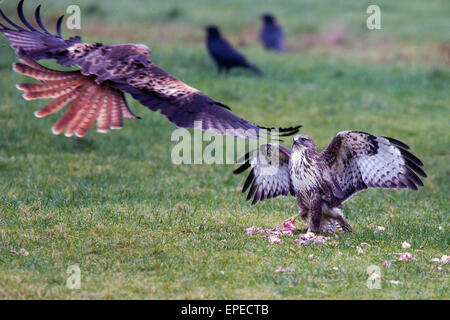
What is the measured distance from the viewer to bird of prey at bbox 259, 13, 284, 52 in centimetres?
2356

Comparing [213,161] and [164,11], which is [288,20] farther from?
[213,161]

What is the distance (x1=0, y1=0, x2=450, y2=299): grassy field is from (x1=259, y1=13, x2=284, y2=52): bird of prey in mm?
2646

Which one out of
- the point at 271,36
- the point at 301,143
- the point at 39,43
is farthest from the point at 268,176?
the point at 271,36

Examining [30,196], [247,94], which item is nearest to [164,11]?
[247,94]

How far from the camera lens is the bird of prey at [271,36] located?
2356 cm

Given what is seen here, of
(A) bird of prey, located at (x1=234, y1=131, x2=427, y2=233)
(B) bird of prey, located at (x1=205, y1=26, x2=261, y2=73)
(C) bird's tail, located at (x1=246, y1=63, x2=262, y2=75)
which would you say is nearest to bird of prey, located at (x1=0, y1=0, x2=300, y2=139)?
(A) bird of prey, located at (x1=234, y1=131, x2=427, y2=233)

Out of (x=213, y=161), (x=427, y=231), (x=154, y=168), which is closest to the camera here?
(x=427, y=231)

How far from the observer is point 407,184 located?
7035 mm

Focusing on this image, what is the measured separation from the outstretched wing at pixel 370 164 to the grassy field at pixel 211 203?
23.5 inches

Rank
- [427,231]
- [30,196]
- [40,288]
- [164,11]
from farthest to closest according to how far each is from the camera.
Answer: [164,11], [30,196], [427,231], [40,288]

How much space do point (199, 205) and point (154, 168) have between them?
2306 millimetres

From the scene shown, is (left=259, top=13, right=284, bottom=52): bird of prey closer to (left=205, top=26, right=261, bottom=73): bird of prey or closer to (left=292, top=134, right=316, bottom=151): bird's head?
(left=205, top=26, right=261, bottom=73): bird of prey

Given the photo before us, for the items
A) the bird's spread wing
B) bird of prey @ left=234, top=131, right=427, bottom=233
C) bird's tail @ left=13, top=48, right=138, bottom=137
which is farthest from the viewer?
the bird's spread wing

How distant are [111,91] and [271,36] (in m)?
17.7
